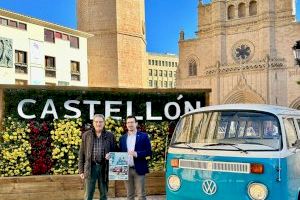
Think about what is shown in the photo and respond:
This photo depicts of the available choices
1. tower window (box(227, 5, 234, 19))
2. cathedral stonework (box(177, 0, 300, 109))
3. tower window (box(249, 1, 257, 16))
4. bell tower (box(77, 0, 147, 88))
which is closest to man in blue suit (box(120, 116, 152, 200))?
bell tower (box(77, 0, 147, 88))

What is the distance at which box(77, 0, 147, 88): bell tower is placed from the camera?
2817cm

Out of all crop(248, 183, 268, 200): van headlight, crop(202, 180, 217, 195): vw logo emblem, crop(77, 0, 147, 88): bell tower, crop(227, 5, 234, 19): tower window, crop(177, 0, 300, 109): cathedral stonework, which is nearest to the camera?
crop(248, 183, 268, 200): van headlight

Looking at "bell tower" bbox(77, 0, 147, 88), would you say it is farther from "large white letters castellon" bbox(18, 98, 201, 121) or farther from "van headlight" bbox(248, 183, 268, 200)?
"van headlight" bbox(248, 183, 268, 200)

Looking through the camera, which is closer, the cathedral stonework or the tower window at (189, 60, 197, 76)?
the cathedral stonework

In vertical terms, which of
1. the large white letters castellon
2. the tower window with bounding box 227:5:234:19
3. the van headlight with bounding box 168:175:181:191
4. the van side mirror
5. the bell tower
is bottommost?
the van headlight with bounding box 168:175:181:191

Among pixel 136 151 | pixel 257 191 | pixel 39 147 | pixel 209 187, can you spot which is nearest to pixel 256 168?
pixel 257 191

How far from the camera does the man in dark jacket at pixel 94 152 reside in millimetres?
7008

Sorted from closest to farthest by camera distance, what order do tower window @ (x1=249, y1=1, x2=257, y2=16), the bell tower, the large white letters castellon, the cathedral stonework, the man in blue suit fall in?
1. the man in blue suit
2. the large white letters castellon
3. the bell tower
4. the cathedral stonework
5. tower window @ (x1=249, y1=1, x2=257, y2=16)

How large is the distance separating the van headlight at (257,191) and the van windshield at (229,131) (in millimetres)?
463

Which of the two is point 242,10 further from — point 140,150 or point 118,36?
point 140,150

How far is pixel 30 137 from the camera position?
891cm

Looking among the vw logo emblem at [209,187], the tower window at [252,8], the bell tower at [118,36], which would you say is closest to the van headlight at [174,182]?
the vw logo emblem at [209,187]

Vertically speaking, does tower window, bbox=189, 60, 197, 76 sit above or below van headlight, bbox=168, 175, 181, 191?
above

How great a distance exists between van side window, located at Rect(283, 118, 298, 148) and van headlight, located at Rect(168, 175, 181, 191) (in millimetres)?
1496
